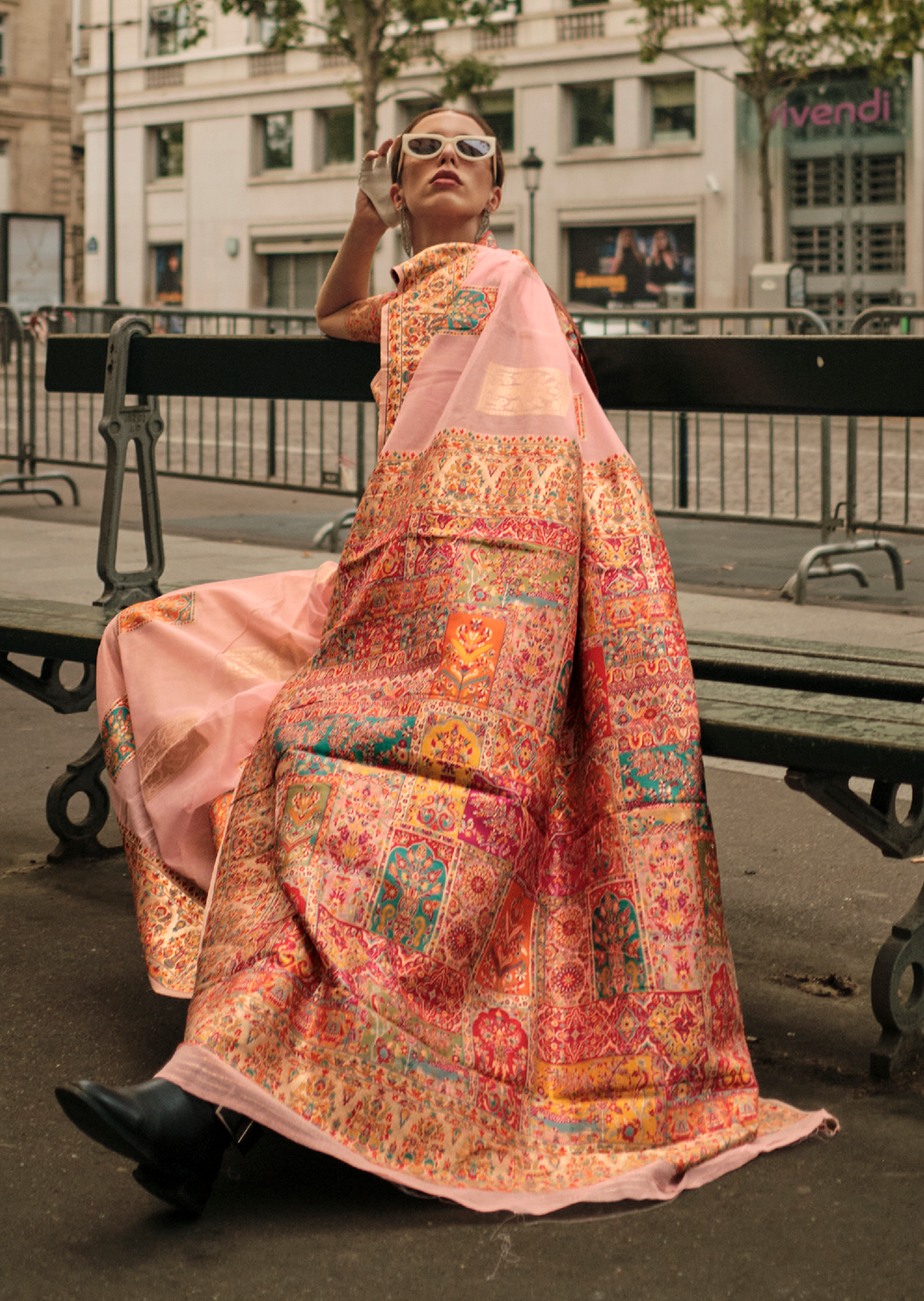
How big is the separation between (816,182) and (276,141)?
1508 cm

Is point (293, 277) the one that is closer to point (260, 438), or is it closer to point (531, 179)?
point (531, 179)

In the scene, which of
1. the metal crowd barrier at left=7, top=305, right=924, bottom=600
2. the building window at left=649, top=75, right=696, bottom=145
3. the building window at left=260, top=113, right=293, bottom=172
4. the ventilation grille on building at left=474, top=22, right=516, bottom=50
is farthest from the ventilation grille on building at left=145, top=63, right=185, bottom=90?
the metal crowd barrier at left=7, top=305, right=924, bottom=600

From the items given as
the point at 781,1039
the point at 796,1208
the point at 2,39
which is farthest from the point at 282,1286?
the point at 2,39

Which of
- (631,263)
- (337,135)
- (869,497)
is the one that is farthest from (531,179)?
(869,497)

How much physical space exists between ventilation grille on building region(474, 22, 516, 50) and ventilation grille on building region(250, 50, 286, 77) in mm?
5532

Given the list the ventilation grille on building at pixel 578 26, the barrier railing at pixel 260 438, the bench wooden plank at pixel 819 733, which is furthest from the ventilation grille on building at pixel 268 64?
the bench wooden plank at pixel 819 733

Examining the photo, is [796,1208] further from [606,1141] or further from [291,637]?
[291,637]

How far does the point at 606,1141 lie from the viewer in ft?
7.97

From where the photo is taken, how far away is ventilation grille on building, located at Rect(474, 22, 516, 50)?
38906 millimetres

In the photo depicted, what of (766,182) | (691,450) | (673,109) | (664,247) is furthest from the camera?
(664,247)

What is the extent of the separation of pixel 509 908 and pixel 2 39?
54085 mm

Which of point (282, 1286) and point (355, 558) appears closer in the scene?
point (282, 1286)

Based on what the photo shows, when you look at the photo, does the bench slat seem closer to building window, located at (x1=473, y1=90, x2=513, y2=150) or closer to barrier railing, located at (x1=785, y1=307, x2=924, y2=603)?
barrier railing, located at (x1=785, y1=307, x2=924, y2=603)

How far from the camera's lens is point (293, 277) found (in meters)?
43.3
